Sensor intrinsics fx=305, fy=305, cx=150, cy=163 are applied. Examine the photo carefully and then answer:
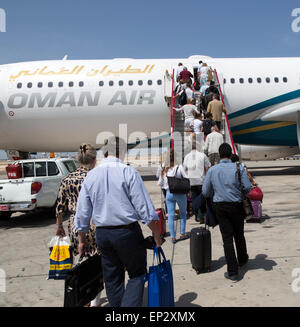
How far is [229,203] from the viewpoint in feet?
14.1

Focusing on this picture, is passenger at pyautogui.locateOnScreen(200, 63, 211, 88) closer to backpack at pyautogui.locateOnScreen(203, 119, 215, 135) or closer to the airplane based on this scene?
the airplane

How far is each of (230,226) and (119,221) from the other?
6.94 ft

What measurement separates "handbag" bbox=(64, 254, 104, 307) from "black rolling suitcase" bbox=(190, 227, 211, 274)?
1688 millimetres

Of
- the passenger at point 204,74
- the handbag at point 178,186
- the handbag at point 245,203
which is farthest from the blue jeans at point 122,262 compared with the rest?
the passenger at point 204,74

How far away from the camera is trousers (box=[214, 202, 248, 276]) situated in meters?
4.22

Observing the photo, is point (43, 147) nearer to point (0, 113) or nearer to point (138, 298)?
point (0, 113)

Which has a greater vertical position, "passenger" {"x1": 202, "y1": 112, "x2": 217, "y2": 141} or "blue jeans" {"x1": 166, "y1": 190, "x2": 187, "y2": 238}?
"passenger" {"x1": 202, "y1": 112, "x2": 217, "y2": 141}

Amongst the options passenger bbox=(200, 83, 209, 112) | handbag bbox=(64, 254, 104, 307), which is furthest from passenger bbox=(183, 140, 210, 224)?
passenger bbox=(200, 83, 209, 112)

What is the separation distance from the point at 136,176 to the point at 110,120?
1156 centimetres

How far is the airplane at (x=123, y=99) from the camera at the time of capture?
45.6 ft

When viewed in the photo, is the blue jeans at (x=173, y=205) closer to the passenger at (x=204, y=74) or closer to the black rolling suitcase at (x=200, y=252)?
the black rolling suitcase at (x=200, y=252)

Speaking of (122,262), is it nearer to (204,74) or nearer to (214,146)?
(214,146)
